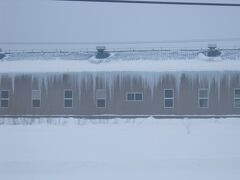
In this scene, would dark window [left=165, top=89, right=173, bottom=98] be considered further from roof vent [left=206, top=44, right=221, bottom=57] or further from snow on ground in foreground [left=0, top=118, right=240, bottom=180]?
snow on ground in foreground [left=0, top=118, right=240, bottom=180]

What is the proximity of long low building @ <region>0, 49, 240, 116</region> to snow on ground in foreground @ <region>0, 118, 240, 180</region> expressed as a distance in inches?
365

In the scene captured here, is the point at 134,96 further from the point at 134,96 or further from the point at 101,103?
the point at 101,103

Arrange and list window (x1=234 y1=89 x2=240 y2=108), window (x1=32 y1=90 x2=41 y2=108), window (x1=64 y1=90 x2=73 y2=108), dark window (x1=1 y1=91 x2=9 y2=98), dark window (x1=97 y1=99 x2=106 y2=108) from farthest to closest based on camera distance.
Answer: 1. dark window (x1=1 y1=91 x2=9 y2=98)
2. window (x1=32 y1=90 x2=41 y2=108)
3. window (x1=64 y1=90 x2=73 y2=108)
4. dark window (x1=97 y1=99 x2=106 y2=108)
5. window (x1=234 y1=89 x2=240 y2=108)

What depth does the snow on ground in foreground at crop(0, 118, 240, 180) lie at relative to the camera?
9805 mm

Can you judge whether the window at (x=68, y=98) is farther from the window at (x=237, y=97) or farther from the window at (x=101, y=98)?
the window at (x=237, y=97)

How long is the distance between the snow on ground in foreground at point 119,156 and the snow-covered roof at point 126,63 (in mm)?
10138

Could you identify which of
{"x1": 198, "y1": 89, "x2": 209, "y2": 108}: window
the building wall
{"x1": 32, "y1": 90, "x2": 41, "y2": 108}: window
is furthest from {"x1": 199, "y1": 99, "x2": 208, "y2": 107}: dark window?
{"x1": 32, "y1": 90, "x2": 41, "y2": 108}: window

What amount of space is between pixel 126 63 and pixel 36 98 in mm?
6008

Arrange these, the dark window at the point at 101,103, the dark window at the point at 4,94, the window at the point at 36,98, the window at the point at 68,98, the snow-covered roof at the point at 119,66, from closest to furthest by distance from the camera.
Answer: the snow-covered roof at the point at 119,66, the dark window at the point at 101,103, the window at the point at 68,98, the window at the point at 36,98, the dark window at the point at 4,94

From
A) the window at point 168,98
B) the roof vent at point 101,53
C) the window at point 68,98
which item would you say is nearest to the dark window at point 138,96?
the window at point 168,98

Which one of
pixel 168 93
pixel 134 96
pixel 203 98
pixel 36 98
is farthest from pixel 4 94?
pixel 203 98

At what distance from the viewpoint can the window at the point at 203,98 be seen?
27.6 metres

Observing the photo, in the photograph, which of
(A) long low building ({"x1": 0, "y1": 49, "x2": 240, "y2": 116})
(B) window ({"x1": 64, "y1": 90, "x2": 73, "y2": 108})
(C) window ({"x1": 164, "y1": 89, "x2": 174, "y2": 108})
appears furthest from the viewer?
(B) window ({"x1": 64, "y1": 90, "x2": 73, "y2": 108})

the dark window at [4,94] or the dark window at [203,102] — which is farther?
the dark window at [4,94]
